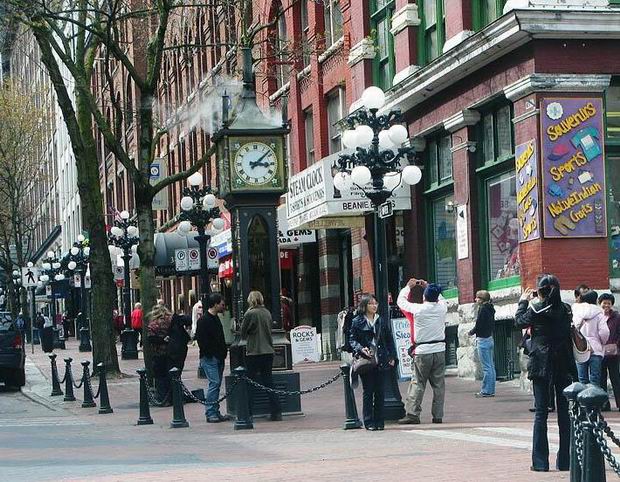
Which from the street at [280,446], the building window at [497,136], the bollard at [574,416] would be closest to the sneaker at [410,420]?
the street at [280,446]

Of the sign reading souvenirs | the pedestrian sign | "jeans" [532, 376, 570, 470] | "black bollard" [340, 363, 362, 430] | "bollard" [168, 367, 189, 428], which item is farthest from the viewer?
the pedestrian sign

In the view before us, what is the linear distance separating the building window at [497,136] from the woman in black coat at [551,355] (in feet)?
40.2

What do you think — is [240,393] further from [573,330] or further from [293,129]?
[293,129]

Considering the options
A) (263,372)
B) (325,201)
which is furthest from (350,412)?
(325,201)

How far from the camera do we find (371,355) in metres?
17.3

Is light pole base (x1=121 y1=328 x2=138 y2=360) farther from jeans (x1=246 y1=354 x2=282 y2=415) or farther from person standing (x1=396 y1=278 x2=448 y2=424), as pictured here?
person standing (x1=396 y1=278 x2=448 y2=424)

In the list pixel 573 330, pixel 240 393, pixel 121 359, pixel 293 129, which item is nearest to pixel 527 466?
pixel 573 330

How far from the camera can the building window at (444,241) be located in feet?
91.1

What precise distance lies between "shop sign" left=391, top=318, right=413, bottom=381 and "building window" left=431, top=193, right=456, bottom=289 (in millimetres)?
3953

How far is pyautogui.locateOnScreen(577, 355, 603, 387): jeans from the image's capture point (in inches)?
756

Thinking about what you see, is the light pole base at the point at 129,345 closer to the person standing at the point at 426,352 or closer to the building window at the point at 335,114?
the building window at the point at 335,114

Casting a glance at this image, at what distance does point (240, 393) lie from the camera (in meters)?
18.4

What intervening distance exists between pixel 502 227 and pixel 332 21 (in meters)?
11.9

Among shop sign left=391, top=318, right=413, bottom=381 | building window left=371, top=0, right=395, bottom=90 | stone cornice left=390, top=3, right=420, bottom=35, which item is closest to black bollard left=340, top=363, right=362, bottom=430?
shop sign left=391, top=318, right=413, bottom=381
